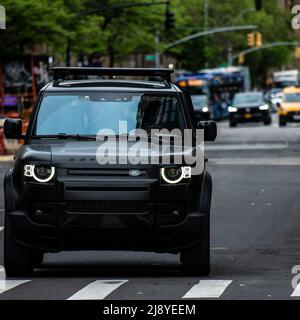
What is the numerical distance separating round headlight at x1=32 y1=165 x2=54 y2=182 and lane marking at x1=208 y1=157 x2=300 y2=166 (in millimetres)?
23502

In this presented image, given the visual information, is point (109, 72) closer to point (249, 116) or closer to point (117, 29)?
point (249, 116)

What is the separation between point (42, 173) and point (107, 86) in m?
1.81

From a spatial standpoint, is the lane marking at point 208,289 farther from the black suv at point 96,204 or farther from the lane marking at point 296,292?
the lane marking at point 296,292

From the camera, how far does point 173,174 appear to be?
41.3 feet

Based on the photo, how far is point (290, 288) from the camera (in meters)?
12.0

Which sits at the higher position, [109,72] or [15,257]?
[109,72]

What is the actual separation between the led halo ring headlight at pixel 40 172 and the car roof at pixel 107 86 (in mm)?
1599

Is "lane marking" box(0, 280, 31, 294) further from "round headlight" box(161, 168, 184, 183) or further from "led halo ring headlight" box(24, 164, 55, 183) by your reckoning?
"round headlight" box(161, 168, 184, 183)

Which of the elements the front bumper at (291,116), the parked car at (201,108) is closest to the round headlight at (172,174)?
the front bumper at (291,116)

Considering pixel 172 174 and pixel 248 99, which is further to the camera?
pixel 248 99

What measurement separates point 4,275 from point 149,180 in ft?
6.24

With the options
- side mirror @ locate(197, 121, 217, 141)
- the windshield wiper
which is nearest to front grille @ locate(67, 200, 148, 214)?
the windshield wiper

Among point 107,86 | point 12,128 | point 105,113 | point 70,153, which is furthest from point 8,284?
point 107,86
